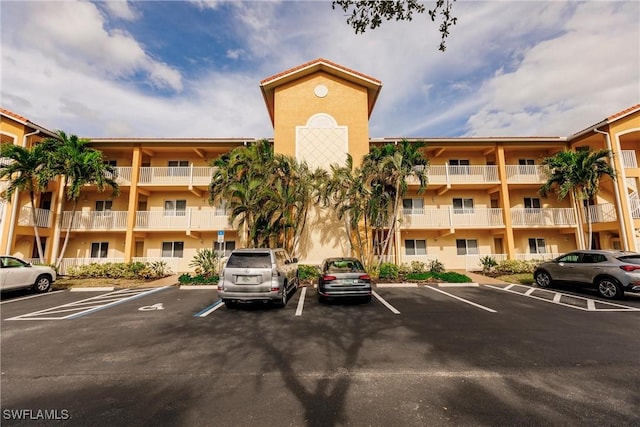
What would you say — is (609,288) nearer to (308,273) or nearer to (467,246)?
(467,246)

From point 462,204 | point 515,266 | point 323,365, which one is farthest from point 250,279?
point 462,204

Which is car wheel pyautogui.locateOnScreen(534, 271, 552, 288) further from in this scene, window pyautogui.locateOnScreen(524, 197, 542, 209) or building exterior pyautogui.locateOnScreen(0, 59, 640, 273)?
window pyautogui.locateOnScreen(524, 197, 542, 209)

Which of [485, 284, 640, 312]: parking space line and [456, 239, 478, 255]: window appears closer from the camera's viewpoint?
[485, 284, 640, 312]: parking space line

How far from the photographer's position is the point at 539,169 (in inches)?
722

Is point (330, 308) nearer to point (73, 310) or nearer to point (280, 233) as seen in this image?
point (280, 233)

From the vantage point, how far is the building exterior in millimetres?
17033

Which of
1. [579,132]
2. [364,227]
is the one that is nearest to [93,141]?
[364,227]

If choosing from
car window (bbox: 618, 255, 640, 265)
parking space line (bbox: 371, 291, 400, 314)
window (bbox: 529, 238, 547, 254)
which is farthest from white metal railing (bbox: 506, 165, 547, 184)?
parking space line (bbox: 371, 291, 400, 314)

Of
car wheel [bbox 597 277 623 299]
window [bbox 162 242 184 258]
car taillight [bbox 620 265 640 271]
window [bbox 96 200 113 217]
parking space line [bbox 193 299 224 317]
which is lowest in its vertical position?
parking space line [bbox 193 299 224 317]

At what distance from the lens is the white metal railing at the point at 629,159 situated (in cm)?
1748

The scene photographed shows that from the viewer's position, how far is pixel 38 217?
16.3 m

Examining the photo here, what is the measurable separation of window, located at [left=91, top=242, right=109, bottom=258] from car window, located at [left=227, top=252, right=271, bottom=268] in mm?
16021

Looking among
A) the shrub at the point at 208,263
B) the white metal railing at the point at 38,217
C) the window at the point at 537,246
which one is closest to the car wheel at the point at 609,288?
the window at the point at 537,246

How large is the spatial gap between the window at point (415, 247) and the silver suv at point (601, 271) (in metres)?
7.41
